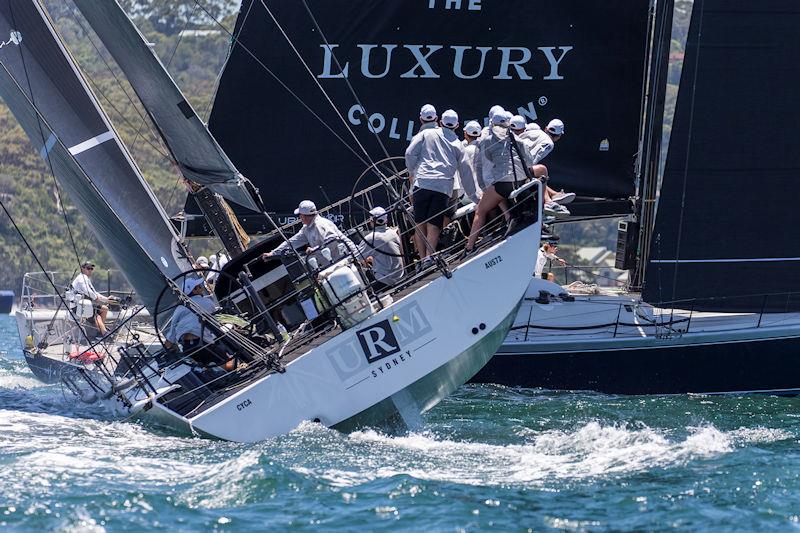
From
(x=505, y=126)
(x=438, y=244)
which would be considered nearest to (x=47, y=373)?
(x=438, y=244)

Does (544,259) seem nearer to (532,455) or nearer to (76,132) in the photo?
(76,132)

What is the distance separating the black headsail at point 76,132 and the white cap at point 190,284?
0.15m

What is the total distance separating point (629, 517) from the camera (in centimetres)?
915

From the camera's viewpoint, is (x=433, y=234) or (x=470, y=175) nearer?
(x=433, y=234)

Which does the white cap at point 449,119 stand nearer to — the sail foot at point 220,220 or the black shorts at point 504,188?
the black shorts at point 504,188

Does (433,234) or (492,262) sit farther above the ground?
(433,234)

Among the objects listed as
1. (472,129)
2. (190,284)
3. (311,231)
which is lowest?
(190,284)

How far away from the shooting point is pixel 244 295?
1368 centimetres

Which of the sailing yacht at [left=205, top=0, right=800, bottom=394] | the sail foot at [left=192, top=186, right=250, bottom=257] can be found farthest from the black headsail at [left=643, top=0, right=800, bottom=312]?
the sail foot at [left=192, top=186, right=250, bottom=257]

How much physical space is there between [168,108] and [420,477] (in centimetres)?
532

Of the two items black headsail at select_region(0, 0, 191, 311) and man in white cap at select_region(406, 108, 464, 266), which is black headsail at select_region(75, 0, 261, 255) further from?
man in white cap at select_region(406, 108, 464, 266)

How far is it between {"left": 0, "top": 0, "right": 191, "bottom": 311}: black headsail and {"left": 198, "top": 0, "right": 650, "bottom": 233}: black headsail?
11.2 ft

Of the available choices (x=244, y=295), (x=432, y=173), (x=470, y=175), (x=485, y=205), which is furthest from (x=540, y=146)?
(x=244, y=295)

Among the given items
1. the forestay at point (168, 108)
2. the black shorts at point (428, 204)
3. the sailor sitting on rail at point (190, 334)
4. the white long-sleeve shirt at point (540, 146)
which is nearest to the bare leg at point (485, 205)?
the black shorts at point (428, 204)
